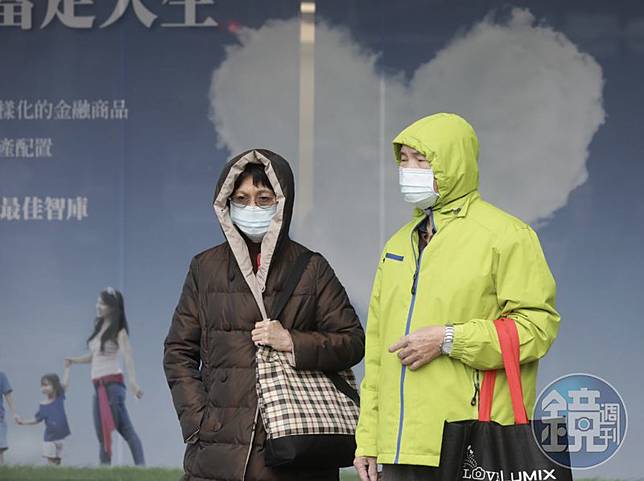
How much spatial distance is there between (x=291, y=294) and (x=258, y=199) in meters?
0.37

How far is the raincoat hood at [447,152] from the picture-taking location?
4113 millimetres

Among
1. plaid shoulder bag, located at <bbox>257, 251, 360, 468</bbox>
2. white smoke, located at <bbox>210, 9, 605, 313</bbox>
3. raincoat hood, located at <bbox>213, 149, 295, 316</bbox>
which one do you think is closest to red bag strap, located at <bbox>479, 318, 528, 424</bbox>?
plaid shoulder bag, located at <bbox>257, 251, 360, 468</bbox>

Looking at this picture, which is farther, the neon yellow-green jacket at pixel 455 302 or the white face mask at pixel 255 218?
the white face mask at pixel 255 218

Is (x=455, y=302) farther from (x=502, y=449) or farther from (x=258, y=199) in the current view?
(x=258, y=199)

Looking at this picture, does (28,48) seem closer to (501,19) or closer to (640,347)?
(501,19)

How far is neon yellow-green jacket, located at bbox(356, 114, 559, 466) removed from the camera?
156 inches

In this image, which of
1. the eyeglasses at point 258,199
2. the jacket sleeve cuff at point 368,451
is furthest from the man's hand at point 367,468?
the eyeglasses at point 258,199

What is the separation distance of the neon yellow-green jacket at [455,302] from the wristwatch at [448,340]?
0.07ft

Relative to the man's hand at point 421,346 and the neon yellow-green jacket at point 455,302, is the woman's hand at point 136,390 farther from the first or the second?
the man's hand at point 421,346

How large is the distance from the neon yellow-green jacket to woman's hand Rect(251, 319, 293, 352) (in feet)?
1.88

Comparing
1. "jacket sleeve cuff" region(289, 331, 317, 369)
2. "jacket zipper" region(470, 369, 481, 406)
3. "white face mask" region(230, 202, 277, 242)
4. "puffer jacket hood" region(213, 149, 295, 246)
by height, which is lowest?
"jacket zipper" region(470, 369, 481, 406)

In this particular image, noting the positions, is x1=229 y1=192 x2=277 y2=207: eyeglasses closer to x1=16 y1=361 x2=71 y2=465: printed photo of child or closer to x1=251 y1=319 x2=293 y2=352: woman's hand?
x1=251 y1=319 x2=293 y2=352: woman's hand

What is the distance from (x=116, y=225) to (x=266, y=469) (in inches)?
140

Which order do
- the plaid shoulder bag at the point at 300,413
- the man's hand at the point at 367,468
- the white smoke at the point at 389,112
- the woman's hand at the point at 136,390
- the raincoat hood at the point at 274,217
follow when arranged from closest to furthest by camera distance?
the man's hand at the point at 367,468 → the plaid shoulder bag at the point at 300,413 → the raincoat hood at the point at 274,217 → the white smoke at the point at 389,112 → the woman's hand at the point at 136,390
